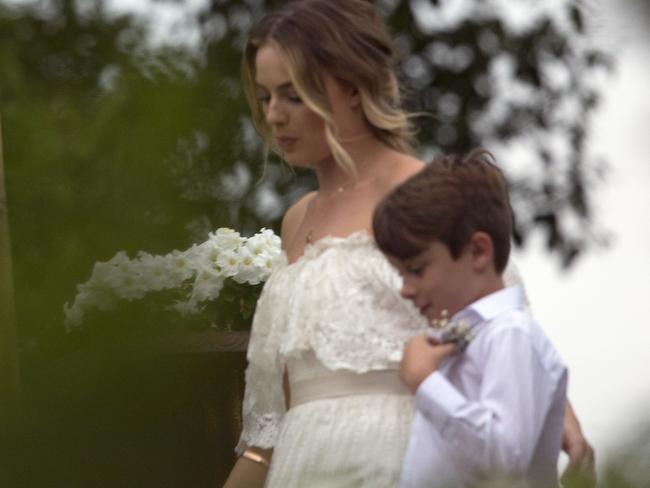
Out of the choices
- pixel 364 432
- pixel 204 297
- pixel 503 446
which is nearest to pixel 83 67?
pixel 503 446

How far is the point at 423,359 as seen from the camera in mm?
2033

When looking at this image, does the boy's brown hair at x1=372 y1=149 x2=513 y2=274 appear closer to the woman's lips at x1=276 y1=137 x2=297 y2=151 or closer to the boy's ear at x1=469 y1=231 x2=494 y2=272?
the boy's ear at x1=469 y1=231 x2=494 y2=272

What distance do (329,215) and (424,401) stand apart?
90 cm

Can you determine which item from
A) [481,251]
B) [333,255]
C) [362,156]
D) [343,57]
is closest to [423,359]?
[481,251]

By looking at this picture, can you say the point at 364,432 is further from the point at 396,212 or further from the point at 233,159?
the point at 233,159

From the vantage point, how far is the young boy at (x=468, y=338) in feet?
6.18

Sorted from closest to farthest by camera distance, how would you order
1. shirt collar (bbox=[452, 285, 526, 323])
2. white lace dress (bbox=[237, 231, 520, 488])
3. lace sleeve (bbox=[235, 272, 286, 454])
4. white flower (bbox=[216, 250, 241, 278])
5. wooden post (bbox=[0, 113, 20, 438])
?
1. wooden post (bbox=[0, 113, 20, 438])
2. shirt collar (bbox=[452, 285, 526, 323])
3. white lace dress (bbox=[237, 231, 520, 488])
4. lace sleeve (bbox=[235, 272, 286, 454])
5. white flower (bbox=[216, 250, 241, 278])

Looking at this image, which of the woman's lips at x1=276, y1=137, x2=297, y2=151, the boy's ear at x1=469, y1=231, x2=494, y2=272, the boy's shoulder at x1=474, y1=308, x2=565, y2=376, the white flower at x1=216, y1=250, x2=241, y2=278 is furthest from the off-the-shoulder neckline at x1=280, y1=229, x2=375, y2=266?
the white flower at x1=216, y1=250, x2=241, y2=278

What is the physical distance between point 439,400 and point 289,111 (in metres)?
0.94

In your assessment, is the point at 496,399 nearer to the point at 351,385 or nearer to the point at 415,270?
the point at 415,270

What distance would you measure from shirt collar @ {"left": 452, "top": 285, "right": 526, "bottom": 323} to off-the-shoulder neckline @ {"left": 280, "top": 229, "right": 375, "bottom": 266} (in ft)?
2.00

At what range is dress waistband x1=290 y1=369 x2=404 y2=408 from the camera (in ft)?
8.40

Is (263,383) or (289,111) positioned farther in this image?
(263,383)

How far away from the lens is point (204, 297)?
129 inches
